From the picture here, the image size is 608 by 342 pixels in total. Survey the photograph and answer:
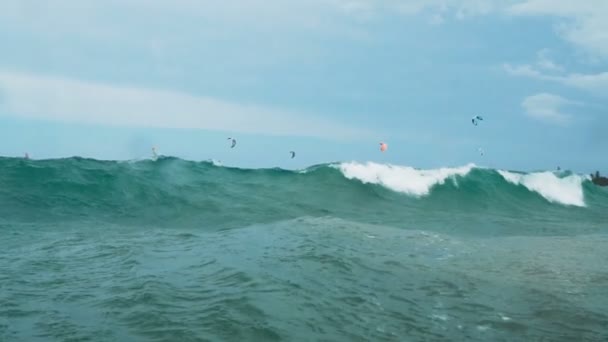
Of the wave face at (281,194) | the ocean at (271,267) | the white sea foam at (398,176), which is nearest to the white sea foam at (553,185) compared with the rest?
the wave face at (281,194)

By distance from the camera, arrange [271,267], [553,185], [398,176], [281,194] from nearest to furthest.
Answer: [271,267] → [281,194] → [398,176] → [553,185]

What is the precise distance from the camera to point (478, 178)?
77.6 ft

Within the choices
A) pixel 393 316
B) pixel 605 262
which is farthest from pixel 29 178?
pixel 605 262

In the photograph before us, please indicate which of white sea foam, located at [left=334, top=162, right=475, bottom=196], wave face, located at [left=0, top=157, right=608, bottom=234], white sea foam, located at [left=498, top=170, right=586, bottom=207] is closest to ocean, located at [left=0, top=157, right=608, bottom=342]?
wave face, located at [left=0, top=157, right=608, bottom=234]

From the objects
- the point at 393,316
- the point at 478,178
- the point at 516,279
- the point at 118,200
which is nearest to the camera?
the point at 393,316

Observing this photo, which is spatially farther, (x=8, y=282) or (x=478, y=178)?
(x=478, y=178)

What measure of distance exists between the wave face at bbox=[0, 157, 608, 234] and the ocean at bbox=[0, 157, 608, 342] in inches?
4.7

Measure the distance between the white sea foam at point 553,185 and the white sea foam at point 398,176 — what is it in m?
3.11

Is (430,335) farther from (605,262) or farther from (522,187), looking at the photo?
(522,187)

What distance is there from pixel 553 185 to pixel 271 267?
22.0 meters

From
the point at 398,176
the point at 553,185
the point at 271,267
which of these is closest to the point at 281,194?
the point at 398,176

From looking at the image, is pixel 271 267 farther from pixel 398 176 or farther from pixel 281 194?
pixel 398 176

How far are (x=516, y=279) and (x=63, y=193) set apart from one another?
1247 cm

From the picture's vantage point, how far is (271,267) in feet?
22.7
